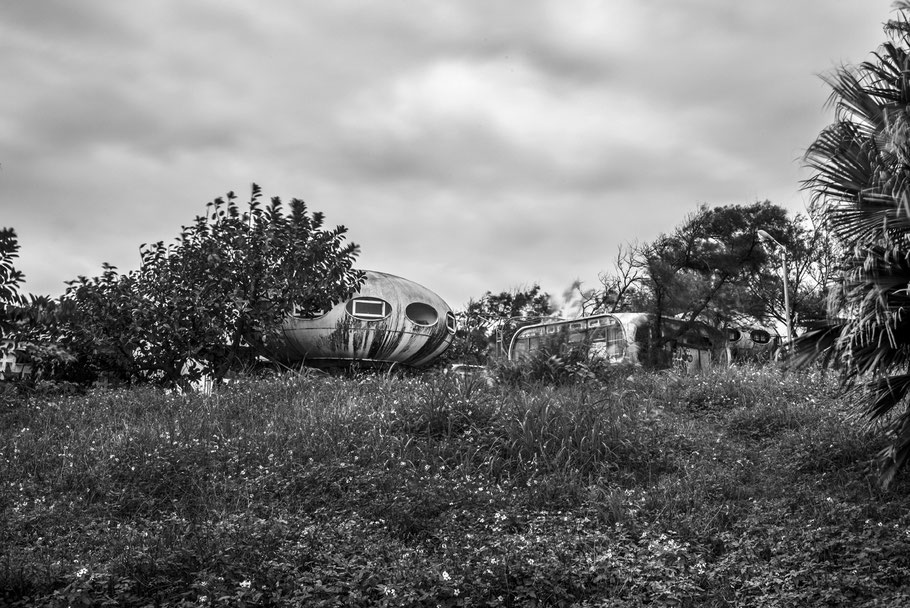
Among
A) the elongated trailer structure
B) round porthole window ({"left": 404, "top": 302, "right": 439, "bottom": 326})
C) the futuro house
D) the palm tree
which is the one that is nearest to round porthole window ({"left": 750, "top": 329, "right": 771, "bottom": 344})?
the elongated trailer structure

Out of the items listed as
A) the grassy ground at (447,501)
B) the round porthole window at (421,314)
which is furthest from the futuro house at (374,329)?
the grassy ground at (447,501)

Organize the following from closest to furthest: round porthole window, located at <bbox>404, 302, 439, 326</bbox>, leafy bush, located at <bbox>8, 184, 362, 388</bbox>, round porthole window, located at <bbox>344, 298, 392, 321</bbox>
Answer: leafy bush, located at <bbox>8, 184, 362, 388</bbox>
round porthole window, located at <bbox>344, 298, 392, 321</bbox>
round porthole window, located at <bbox>404, 302, 439, 326</bbox>

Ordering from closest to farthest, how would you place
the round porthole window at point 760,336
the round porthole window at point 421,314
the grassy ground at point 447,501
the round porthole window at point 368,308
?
the grassy ground at point 447,501 → the round porthole window at point 368,308 → the round porthole window at point 421,314 → the round porthole window at point 760,336

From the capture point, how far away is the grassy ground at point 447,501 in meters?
5.36

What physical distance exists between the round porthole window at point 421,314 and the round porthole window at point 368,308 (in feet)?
1.53

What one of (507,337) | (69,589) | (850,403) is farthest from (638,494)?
(507,337)

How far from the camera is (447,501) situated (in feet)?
22.6

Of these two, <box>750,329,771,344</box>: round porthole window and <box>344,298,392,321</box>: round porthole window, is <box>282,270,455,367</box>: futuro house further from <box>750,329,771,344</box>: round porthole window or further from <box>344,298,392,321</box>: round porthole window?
<box>750,329,771,344</box>: round porthole window

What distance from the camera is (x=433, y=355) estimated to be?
16688 mm

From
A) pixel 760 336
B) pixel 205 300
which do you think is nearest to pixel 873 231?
pixel 205 300

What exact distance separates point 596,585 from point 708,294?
18486 millimetres

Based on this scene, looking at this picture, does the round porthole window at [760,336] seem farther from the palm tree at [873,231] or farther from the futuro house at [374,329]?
the palm tree at [873,231]

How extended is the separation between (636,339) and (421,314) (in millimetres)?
4442

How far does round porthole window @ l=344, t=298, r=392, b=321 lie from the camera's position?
15.4 m
